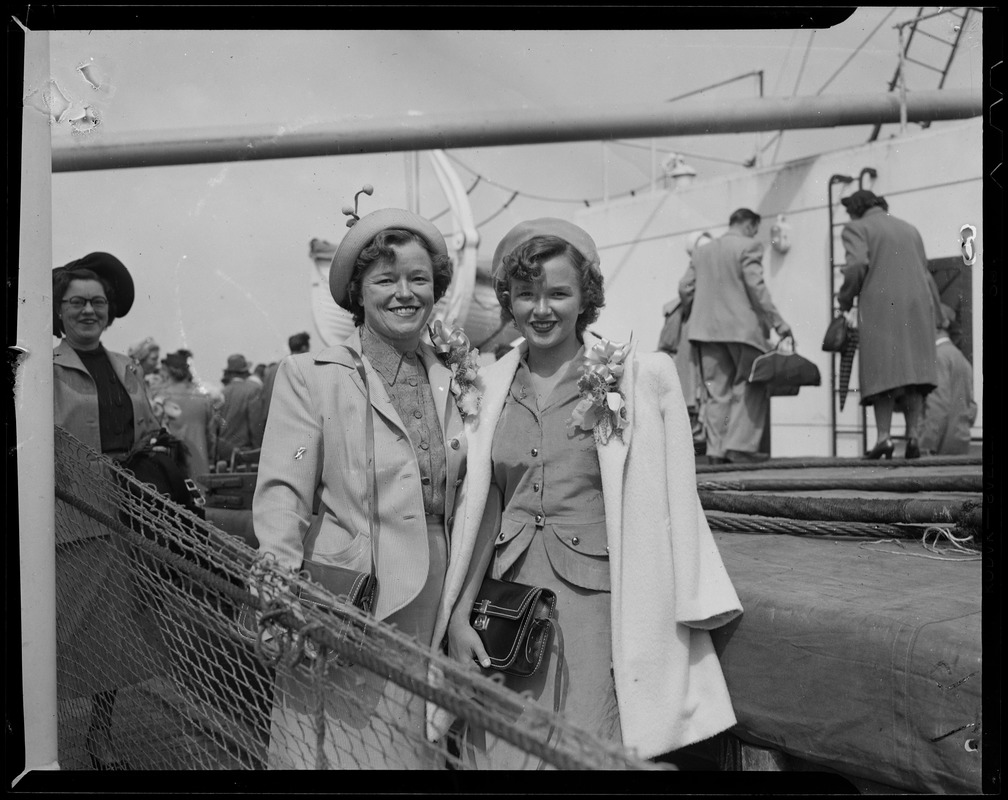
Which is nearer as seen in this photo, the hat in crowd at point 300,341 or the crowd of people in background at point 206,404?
the crowd of people in background at point 206,404

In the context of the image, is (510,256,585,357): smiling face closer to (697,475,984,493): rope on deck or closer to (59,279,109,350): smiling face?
(59,279,109,350): smiling face

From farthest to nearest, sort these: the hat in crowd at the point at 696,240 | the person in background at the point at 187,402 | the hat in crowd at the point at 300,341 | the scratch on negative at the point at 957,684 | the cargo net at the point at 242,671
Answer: the hat in crowd at the point at 300,341 → the hat in crowd at the point at 696,240 → the person in background at the point at 187,402 → the scratch on negative at the point at 957,684 → the cargo net at the point at 242,671

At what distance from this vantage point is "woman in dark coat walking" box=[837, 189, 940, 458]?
5.40 meters

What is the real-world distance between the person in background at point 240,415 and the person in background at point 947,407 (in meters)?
5.38

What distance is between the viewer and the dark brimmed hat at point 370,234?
88.6 inches

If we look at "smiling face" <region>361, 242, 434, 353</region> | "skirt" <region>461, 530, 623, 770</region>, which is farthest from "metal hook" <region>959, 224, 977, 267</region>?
"smiling face" <region>361, 242, 434, 353</region>

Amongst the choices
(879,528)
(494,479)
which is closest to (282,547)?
(494,479)

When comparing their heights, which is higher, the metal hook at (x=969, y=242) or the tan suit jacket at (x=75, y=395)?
the metal hook at (x=969, y=242)

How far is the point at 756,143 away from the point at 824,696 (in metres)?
7.61

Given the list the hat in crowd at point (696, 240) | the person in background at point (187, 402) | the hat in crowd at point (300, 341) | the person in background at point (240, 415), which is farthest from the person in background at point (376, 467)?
the hat in crowd at point (300, 341)

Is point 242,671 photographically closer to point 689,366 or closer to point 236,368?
point 689,366

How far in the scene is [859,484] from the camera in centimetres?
432

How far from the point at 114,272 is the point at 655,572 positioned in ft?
7.32

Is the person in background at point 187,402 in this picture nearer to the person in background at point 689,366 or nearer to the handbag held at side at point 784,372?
the person in background at point 689,366
